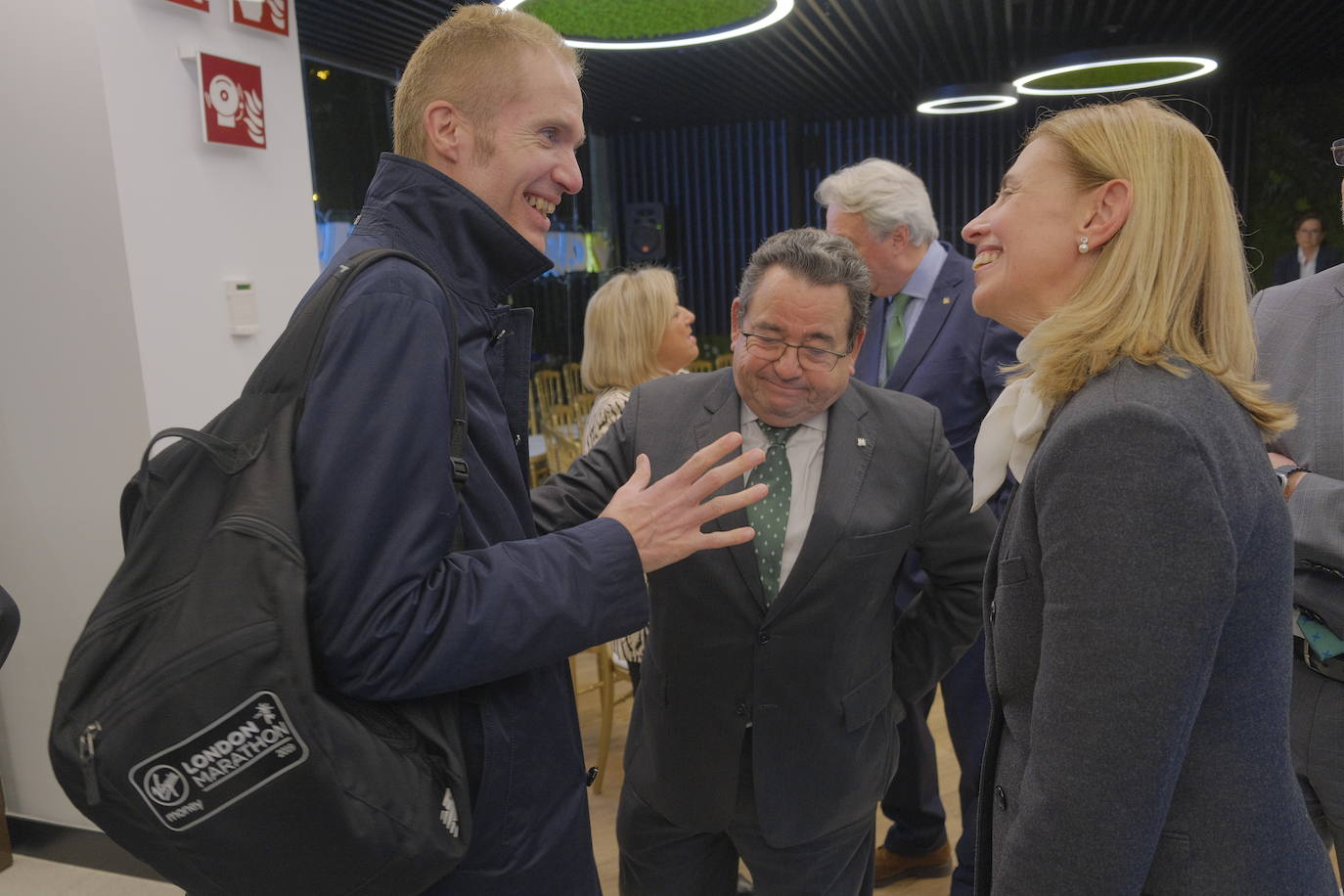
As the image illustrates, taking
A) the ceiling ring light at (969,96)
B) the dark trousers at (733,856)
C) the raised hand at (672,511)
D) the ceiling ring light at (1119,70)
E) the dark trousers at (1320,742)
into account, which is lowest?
the dark trousers at (733,856)

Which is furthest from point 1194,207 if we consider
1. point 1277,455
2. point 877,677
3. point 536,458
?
point 536,458

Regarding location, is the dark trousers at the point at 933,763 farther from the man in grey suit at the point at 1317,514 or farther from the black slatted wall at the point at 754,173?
the black slatted wall at the point at 754,173

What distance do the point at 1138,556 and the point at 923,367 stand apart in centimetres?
186

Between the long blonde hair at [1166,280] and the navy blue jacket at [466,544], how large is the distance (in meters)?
0.54

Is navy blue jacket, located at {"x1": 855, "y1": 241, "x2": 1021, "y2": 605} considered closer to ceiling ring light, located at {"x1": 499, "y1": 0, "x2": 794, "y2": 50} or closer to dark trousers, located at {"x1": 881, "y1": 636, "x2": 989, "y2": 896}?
dark trousers, located at {"x1": 881, "y1": 636, "x2": 989, "y2": 896}

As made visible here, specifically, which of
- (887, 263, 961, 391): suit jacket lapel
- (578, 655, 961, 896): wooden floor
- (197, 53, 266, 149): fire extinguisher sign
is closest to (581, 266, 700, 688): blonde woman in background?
(578, 655, 961, 896): wooden floor

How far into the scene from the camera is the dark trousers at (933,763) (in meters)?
2.62

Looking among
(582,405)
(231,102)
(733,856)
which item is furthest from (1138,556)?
(582,405)

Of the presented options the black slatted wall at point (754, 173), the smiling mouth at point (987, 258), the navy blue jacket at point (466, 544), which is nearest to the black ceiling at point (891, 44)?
the black slatted wall at point (754, 173)

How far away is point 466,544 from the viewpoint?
111 centimetres

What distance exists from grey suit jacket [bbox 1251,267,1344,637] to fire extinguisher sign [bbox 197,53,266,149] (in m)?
2.67

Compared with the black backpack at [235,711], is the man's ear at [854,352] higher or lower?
higher

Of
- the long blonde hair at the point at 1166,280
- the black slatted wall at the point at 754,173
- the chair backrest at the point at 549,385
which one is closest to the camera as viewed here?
the long blonde hair at the point at 1166,280

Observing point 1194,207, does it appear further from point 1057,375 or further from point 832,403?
point 832,403
